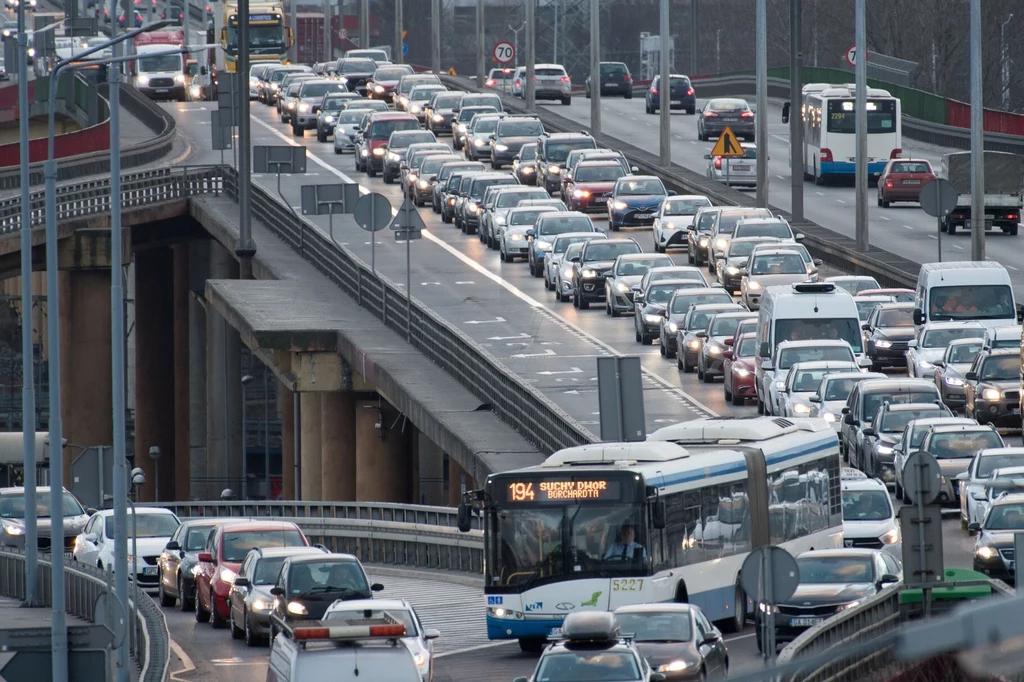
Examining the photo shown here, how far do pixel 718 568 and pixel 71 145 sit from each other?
2020 inches

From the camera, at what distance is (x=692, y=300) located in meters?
42.3

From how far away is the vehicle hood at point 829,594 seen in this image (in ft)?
67.5

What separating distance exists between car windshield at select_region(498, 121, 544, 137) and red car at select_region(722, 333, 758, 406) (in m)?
36.5

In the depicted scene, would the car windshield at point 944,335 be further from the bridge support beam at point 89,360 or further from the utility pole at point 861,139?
the bridge support beam at point 89,360

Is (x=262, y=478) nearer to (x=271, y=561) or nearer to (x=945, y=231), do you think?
(x=945, y=231)

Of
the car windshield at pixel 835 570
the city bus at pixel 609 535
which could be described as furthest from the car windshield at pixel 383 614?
the car windshield at pixel 835 570

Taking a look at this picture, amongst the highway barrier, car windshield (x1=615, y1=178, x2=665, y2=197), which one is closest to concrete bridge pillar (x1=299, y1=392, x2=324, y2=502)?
the highway barrier

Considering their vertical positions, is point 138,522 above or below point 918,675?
below

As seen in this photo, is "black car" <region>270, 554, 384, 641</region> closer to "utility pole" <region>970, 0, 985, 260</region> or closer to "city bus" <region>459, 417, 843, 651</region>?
"city bus" <region>459, 417, 843, 651</region>

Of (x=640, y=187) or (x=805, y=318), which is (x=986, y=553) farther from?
(x=640, y=187)

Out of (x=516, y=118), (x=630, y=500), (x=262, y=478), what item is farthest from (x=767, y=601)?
(x=262, y=478)

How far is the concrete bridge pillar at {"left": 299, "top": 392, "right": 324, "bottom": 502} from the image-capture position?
5041 centimetres

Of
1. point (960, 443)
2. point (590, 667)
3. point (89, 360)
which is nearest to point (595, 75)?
point (89, 360)

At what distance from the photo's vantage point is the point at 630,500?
818 inches
